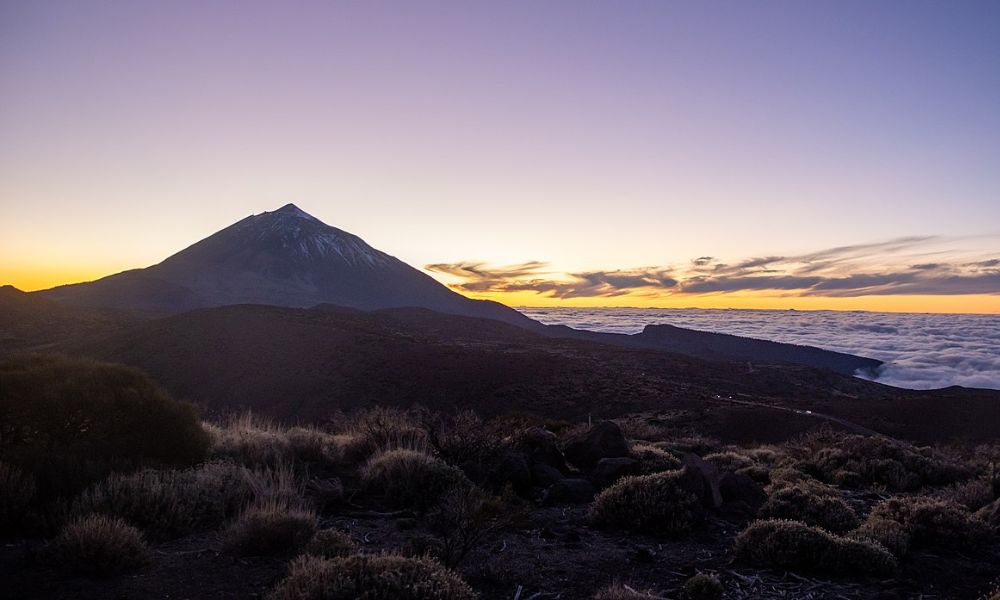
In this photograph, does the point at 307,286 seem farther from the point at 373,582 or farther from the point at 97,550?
the point at 373,582

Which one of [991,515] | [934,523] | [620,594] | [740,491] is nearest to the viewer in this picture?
[620,594]

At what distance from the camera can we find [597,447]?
33.8 ft

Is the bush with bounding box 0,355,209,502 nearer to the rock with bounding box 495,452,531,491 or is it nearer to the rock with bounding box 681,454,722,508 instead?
the rock with bounding box 495,452,531,491

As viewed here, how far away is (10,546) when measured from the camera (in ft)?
17.4

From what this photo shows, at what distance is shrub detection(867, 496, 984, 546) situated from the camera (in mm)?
6867

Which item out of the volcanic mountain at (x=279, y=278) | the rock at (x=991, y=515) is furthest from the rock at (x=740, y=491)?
the volcanic mountain at (x=279, y=278)

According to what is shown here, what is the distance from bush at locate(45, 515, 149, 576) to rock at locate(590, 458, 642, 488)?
5.95m

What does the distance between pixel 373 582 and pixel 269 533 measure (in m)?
2.29

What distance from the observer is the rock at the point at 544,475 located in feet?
29.5

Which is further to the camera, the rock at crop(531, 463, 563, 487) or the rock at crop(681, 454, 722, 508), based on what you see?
the rock at crop(531, 463, 563, 487)

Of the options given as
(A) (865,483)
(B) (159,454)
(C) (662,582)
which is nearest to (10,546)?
(B) (159,454)

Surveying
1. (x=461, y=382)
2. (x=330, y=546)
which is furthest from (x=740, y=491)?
(x=461, y=382)

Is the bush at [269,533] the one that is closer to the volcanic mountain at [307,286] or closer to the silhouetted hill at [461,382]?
the silhouetted hill at [461,382]

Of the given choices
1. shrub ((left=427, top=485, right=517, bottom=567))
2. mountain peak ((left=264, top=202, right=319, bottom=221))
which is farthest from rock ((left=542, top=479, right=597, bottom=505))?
mountain peak ((left=264, top=202, right=319, bottom=221))
